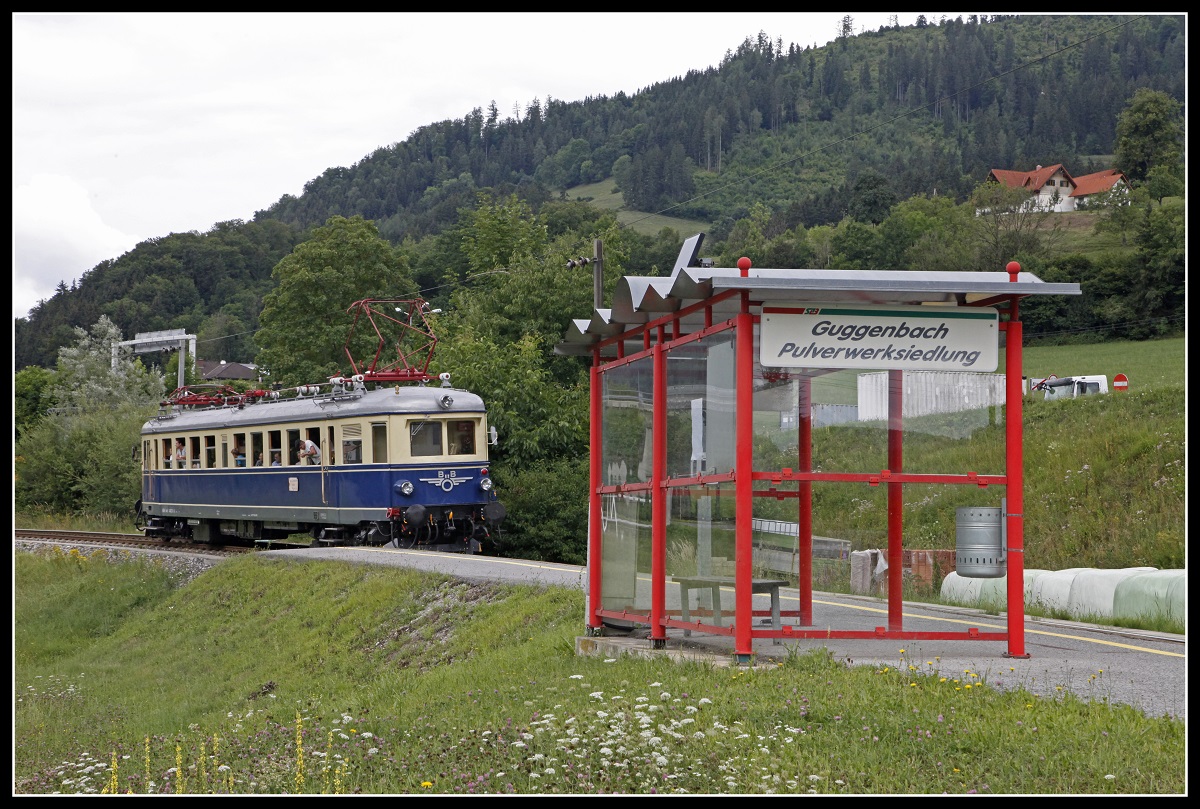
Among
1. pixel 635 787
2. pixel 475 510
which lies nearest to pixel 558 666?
pixel 635 787

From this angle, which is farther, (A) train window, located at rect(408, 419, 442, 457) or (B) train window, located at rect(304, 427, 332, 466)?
(B) train window, located at rect(304, 427, 332, 466)

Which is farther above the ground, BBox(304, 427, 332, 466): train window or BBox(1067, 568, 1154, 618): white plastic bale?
BBox(304, 427, 332, 466): train window

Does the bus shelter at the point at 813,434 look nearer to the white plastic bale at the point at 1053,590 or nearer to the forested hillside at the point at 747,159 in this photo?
the white plastic bale at the point at 1053,590

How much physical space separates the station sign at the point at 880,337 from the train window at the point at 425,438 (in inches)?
682

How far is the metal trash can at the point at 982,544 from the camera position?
10.5m

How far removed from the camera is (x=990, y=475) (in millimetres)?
10461

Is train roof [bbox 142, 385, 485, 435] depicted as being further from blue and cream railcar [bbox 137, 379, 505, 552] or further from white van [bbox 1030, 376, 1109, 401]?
white van [bbox 1030, 376, 1109, 401]

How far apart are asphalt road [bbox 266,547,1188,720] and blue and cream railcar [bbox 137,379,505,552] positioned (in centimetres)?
1382

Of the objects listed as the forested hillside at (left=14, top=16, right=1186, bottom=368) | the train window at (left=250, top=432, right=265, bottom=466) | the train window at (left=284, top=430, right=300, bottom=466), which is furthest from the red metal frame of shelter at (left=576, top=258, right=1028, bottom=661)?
the forested hillside at (left=14, top=16, right=1186, bottom=368)

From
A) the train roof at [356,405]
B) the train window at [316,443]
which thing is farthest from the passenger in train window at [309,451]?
the train roof at [356,405]

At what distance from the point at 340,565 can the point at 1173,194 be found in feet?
231

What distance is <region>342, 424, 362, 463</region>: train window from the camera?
86.7ft

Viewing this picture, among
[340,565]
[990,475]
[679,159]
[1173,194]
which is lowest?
[340,565]
